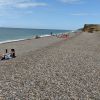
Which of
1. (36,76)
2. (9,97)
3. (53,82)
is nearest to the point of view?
(9,97)

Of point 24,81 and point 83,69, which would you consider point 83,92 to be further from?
point 83,69

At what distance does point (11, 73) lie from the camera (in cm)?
1644

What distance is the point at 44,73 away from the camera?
54.8 ft

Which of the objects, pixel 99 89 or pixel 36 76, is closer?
pixel 99 89

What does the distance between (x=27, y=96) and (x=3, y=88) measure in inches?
62.1

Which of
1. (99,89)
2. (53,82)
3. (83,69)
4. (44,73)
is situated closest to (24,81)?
(53,82)

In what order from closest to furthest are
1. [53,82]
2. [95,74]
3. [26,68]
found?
[53,82] → [95,74] → [26,68]

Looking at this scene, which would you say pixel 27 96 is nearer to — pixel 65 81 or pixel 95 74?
pixel 65 81

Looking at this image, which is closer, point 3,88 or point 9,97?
point 9,97

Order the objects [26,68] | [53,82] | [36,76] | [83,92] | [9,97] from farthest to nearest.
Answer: [26,68] → [36,76] → [53,82] → [83,92] → [9,97]

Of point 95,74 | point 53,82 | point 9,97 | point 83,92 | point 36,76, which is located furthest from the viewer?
point 95,74

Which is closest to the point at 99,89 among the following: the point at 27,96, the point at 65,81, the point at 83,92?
the point at 83,92

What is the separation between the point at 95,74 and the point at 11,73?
4748mm

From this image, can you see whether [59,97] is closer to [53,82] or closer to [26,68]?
[53,82]
